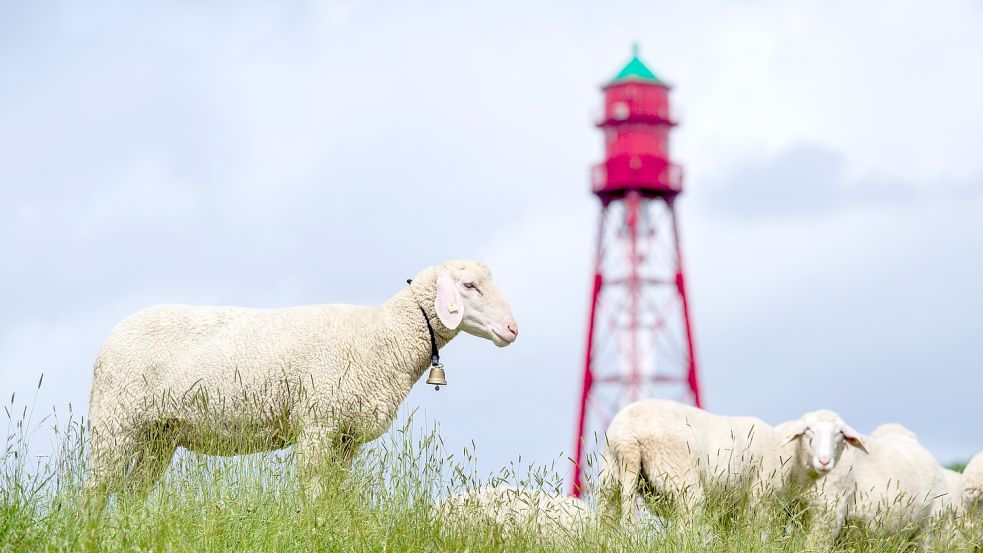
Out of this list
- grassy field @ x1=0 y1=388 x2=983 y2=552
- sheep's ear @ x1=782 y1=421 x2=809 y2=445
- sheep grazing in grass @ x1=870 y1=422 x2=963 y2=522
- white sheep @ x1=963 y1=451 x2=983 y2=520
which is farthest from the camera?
white sheep @ x1=963 y1=451 x2=983 y2=520

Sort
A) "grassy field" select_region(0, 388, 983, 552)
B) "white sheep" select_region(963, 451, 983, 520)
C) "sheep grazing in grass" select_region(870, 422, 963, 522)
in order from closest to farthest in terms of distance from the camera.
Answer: "grassy field" select_region(0, 388, 983, 552) → "sheep grazing in grass" select_region(870, 422, 963, 522) → "white sheep" select_region(963, 451, 983, 520)

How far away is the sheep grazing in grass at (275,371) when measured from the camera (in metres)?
7.96

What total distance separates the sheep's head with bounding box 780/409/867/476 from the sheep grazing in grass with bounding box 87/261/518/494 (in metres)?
2.50

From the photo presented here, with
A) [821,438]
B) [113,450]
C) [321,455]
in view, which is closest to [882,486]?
[821,438]

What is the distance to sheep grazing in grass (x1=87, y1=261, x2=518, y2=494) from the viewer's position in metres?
7.96

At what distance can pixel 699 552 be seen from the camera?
6.85m

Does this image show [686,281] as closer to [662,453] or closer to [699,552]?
[662,453]

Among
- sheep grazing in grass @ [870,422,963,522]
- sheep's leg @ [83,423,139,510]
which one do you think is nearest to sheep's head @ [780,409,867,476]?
sheep grazing in grass @ [870,422,963,522]

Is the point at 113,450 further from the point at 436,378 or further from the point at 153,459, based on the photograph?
the point at 436,378

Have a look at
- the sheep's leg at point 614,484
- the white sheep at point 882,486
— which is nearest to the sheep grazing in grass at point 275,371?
Answer: the sheep's leg at point 614,484

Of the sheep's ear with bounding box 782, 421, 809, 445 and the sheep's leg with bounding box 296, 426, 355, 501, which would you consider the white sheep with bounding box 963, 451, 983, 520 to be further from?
the sheep's leg with bounding box 296, 426, 355, 501

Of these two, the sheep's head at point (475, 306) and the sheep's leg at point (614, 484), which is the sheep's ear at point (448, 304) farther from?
the sheep's leg at point (614, 484)

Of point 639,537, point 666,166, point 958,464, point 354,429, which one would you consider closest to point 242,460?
point 354,429

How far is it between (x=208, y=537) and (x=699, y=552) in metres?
2.52
